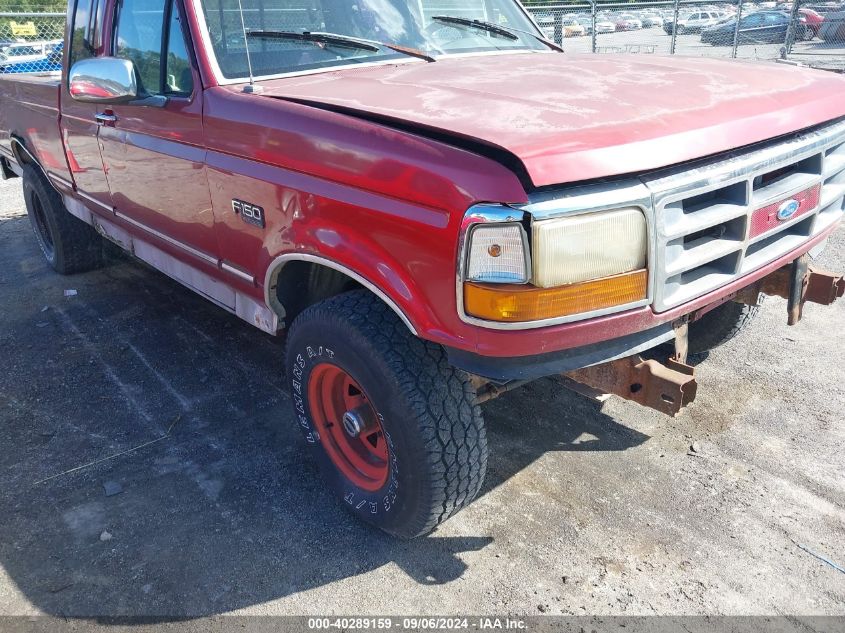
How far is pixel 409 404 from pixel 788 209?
1532 millimetres

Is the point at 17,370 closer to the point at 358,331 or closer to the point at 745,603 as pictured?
the point at 358,331

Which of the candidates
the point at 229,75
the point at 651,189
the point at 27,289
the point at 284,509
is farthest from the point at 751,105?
the point at 27,289

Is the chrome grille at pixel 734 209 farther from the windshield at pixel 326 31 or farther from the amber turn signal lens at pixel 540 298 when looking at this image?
the windshield at pixel 326 31

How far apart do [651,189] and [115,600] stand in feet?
7.38

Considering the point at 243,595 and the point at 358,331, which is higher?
the point at 358,331

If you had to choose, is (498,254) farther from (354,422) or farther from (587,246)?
(354,422)

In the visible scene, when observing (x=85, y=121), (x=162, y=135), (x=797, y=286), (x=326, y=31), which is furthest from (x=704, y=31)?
(x=162, y=135)

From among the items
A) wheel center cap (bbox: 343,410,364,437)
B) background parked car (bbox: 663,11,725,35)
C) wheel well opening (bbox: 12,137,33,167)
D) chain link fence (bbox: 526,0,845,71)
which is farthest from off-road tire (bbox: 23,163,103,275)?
background parked car (bbox: 663,11,725,35)

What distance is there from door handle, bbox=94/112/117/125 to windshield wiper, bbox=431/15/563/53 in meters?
1.73

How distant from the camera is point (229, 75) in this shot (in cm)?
285

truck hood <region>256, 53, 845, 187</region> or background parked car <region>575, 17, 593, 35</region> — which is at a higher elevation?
truck hood <region>256, 53, 845, 187</region>

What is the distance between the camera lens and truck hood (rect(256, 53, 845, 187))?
6.39ft

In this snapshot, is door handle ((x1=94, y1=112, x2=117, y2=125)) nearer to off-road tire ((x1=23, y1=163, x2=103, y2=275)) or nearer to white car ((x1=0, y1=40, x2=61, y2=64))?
off-road tire ((x1=23, y1=163, x2=103, y2=275))

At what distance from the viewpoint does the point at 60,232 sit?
536cm
